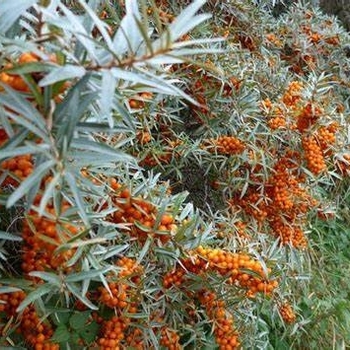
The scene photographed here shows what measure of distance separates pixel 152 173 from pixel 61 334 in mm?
639

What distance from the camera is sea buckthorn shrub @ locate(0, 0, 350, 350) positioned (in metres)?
0.93

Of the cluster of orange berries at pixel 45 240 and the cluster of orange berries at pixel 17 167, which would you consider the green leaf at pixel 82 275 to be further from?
the cluster of orange berries at pixel 17 167

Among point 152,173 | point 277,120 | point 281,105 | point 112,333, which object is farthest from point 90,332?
point 281,105

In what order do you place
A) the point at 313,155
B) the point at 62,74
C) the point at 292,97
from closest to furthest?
the point at 62,74
the point at 313,155
the point at 292,97

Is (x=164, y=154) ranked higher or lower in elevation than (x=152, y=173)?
lower

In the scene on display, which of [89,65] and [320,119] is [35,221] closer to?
[89,65]

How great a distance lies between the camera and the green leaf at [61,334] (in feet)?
4.71

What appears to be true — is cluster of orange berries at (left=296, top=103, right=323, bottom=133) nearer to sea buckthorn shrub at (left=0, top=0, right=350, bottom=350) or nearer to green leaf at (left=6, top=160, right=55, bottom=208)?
sea buckthorn shrub at (left=0, top=0, right=350, bottom=350)

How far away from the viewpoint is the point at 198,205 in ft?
8.45

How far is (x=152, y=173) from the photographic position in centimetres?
191

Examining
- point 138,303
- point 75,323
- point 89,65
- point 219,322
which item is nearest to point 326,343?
point 219,322

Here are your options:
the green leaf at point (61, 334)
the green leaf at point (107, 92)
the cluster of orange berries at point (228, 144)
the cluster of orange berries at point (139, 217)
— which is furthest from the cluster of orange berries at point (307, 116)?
the green leaf at point (107, 92)

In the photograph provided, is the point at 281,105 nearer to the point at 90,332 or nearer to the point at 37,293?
the point at 90,332

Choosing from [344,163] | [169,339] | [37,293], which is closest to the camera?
[37,293]
